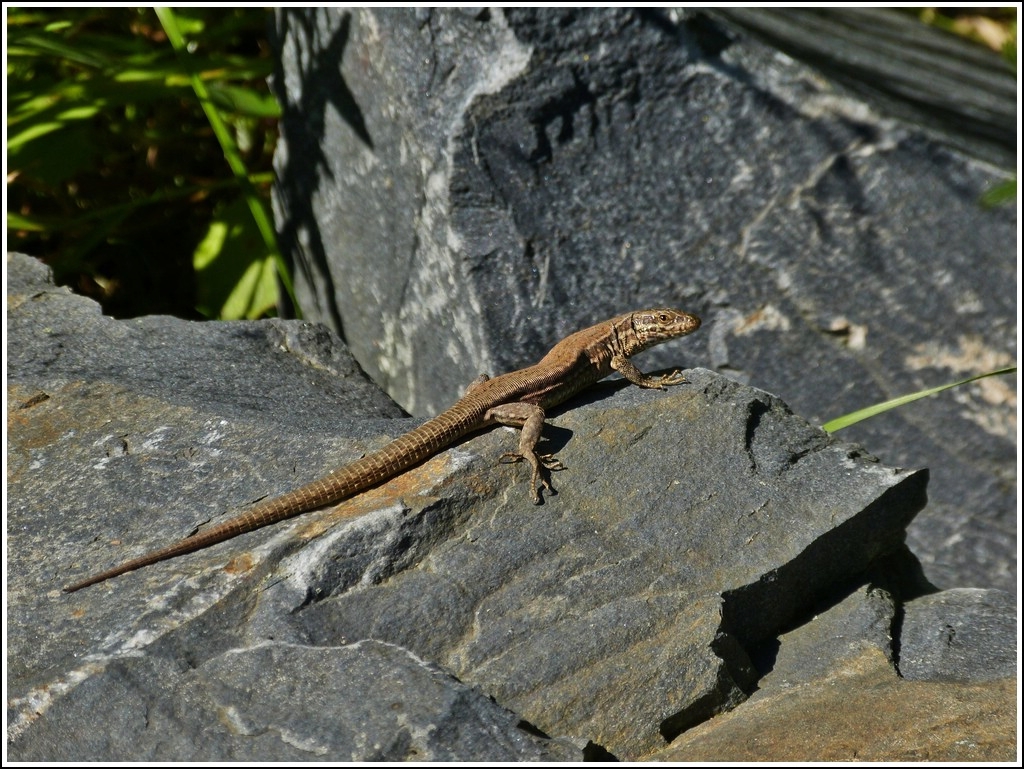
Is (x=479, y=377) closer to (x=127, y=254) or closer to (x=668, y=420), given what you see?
(x=668, y=420)

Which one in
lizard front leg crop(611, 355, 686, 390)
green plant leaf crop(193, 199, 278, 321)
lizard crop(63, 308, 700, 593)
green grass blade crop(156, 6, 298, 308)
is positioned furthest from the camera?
green plant leaf crop(193, 199, 278, 321)

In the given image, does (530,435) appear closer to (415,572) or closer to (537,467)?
(537,467)

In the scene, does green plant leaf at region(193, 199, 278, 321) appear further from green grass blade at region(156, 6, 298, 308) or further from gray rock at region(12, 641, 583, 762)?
gray rock at region(12, 641, 583, 762)

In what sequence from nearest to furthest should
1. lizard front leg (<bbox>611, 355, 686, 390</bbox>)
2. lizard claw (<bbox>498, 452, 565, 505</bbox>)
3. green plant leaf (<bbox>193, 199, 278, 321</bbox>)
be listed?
1. lizard claw (<bbox>498, 452, 565, 505</bbox>)
2. lizard front leg (<bbox>611, 355, 686, 390</bbox>)
3. green plant leaf (<bbox>193, 199, 278, 321</bbox>)

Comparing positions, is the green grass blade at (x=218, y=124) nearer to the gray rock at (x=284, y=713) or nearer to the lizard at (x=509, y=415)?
the lizard at (x=509, y=415)

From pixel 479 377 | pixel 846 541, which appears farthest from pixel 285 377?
pixel 846 541

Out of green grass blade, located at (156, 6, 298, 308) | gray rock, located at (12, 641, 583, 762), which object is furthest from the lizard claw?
green grass blade, located at (156, 6, 298, 308)

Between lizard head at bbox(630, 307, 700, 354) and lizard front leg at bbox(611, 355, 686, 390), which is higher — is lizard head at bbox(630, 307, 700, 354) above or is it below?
above

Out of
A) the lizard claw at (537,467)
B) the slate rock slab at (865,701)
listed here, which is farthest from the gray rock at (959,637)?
the lizard claw at (537,467)
